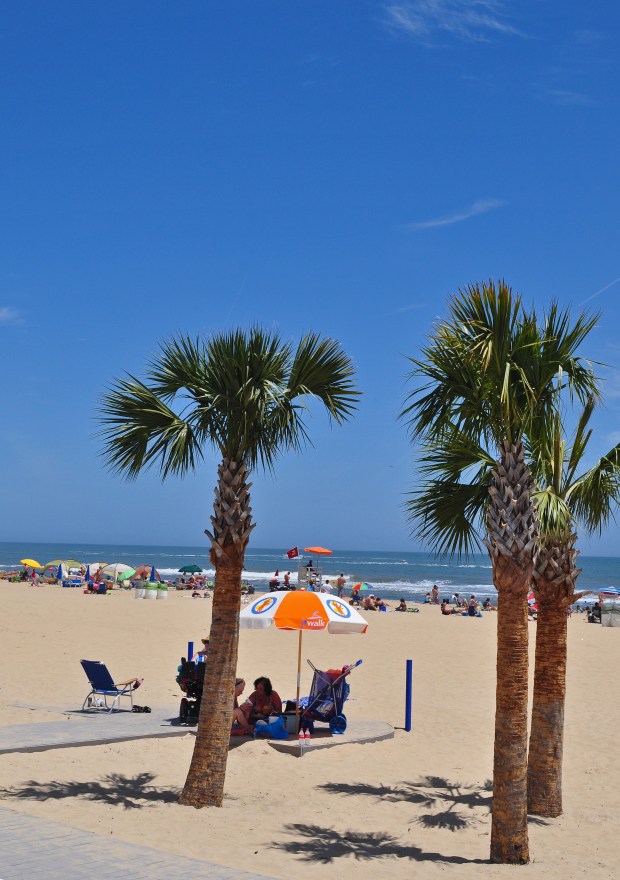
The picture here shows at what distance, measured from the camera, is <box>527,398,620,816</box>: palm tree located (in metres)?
8.77

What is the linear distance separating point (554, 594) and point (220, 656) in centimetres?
327

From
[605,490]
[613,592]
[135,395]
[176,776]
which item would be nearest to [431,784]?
[176,776]

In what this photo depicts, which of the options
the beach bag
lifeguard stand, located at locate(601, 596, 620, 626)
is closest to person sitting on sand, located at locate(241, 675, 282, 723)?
the beach bag

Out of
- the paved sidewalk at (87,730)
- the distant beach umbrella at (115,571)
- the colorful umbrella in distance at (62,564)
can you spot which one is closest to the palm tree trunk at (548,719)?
the paved sidewalk at (87,730)

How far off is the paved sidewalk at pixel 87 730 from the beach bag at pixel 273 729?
850 millimetres

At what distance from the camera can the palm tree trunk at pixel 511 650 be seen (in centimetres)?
729

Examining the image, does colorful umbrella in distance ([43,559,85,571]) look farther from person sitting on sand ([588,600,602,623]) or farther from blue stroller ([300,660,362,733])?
blue stroller ([300,660,362,733])

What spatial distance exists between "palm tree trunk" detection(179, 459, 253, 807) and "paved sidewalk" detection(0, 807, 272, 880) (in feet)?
5.76

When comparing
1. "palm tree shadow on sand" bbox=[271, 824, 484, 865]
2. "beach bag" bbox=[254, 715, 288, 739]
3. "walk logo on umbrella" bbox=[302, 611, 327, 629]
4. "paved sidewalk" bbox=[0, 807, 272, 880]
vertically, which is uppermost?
"walk logo on umbrella" bbox=[302, 611, 327, 629]

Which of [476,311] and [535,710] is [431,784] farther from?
[476,311]

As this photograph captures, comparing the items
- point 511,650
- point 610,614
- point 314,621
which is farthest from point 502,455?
point 610,614

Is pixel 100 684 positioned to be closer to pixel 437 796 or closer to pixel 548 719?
pixel 437 796

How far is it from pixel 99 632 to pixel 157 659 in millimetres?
5267

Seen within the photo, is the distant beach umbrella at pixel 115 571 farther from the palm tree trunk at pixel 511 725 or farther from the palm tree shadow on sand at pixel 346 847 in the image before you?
the palm tree trunk at pixel 511 725
